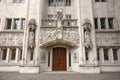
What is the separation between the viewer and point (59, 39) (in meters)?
10.2

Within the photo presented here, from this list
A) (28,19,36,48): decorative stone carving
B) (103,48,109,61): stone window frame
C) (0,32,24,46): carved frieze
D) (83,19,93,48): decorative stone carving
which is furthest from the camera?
(103,48,109,61): stone window frame

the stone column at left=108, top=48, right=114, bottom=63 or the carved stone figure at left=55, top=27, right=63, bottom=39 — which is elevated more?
the carved stone figure at left=55, top=27, right=63, bottom=39

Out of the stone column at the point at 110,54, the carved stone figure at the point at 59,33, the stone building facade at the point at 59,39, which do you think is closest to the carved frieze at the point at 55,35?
the stone building facade at the point at 59,39

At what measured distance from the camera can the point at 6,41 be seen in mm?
11031

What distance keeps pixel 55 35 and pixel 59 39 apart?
52cm

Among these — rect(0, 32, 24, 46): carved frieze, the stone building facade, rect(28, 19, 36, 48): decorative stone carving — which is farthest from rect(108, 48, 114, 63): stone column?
rect(0, 32, 24, 46): carved frieze

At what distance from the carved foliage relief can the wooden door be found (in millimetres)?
3366

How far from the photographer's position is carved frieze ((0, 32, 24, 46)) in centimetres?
1096

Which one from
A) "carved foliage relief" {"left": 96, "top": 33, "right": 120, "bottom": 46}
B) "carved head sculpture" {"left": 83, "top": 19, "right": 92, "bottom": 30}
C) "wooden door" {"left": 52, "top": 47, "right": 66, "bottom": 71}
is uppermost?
"carved head sculpture" {"left": 83, "top": 19, "right": 92, "bottom": 30}

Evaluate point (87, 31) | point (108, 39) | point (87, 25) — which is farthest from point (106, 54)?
point (87, 25)

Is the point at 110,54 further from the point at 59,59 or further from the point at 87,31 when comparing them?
the point at 59,59

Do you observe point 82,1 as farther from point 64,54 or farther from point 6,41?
point 6,41

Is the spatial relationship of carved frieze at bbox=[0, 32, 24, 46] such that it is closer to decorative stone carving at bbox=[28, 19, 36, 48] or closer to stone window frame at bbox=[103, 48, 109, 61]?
decorative stone carving at bbox=[28, 19, 36, 48]

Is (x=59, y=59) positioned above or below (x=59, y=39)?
below
